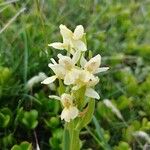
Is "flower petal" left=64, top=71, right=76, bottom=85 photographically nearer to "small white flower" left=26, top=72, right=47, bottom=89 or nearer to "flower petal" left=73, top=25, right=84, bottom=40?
"flower petal" left=73, top=25, right=84, bottom=40

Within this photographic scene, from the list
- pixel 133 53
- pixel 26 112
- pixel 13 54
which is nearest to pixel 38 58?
pixel 13 54


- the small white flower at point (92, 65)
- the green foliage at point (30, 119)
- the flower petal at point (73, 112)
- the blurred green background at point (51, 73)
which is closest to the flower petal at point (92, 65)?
the small white flower at point (92, 65)

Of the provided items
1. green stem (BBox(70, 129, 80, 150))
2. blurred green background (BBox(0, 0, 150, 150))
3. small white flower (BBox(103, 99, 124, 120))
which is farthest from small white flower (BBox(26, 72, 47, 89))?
green stem (BBox(70, 129, 80, 150))

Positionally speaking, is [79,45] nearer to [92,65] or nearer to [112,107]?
[92,65]

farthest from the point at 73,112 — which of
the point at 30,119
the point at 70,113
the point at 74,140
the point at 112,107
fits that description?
the point at 112,107

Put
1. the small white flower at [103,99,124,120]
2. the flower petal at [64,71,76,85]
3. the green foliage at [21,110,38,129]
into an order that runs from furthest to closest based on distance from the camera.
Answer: the small white flower at [103,99,124,120] < the green foliage at [21,110,38,129] < the flower petal at [64,71,76,85]

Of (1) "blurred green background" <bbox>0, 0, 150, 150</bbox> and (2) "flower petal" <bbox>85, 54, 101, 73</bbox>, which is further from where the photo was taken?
(1) "blurred green background" <bbox>0, 0, 150, 150</bbox>

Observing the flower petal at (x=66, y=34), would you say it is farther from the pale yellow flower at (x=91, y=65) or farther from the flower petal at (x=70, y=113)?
the flower petal at (x=70, y=113)

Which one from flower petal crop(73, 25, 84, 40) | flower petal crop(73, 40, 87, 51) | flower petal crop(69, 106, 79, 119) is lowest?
flower petal crop(69, 106, 79, 119)

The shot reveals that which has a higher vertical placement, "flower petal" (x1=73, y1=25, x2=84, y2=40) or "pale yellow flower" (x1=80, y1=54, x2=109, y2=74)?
"flower petal" (x1=73, y1=25, x2=84, y2=40)
